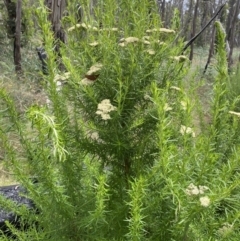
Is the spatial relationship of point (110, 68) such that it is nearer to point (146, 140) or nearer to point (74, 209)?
point (146, 140)

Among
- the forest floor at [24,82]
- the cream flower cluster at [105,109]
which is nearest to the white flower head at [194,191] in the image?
the cream flower cluster at [105,109]

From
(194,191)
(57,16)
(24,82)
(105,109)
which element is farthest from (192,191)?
(24,82)

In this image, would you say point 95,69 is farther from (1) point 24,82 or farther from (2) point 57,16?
(1) point 24,82

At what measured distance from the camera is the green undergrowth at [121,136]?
0.90 meters

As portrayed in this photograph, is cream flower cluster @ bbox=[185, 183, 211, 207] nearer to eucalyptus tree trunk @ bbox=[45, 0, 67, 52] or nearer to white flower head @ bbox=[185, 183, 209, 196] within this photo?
white flower head @ bbox=[185, 183, 209, 196]

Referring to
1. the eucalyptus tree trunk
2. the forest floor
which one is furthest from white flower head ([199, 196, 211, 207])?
the eucalyptus tree trunk

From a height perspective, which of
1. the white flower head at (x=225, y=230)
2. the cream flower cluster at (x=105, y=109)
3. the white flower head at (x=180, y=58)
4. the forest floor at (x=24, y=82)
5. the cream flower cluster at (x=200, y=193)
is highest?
the white flower head at (x=180, y=58)

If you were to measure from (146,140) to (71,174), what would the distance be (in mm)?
264

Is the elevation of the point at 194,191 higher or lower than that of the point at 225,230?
higher

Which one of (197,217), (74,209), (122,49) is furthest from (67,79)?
(197,217)

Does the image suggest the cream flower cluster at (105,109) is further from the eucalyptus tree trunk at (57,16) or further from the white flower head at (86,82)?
the eucalyptus tree trunk at (57,16)

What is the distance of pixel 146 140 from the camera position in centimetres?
101

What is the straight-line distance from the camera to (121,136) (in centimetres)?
98

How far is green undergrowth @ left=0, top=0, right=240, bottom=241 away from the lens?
0.90 metres
